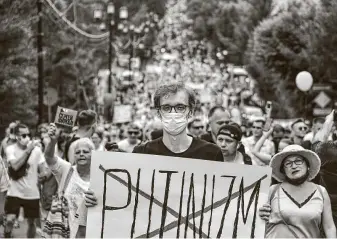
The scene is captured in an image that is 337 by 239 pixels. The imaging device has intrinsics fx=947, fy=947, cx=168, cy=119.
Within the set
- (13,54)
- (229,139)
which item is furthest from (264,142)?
(13,54)

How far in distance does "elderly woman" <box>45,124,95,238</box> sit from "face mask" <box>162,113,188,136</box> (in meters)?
1.14

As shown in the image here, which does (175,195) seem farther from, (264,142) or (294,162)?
(264,142)

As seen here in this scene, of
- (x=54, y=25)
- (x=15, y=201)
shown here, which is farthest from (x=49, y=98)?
(x=15, y=201)

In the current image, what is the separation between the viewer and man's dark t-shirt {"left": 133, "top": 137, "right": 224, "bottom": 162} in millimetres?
5875

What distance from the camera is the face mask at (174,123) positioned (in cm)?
585

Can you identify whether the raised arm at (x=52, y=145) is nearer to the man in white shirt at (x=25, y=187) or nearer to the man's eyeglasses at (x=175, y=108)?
the man's eyeglasses at (x=175, y=108)

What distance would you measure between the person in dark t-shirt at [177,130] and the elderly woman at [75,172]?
3.28 ft

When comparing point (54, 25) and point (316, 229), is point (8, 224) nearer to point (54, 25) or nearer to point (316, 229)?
point (316, 229)

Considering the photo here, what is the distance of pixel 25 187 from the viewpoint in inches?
426

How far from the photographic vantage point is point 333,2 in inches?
1129

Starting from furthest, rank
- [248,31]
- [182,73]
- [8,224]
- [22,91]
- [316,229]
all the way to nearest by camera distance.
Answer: [182,73], [248,31], [22,91], [8,224], [316,229]

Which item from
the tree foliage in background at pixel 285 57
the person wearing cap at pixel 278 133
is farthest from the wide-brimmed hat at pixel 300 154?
the tree foliage in background at pixel 285 57

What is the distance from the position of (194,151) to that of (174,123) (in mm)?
216

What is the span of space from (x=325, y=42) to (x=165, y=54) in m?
94.8
